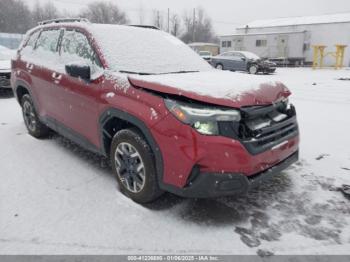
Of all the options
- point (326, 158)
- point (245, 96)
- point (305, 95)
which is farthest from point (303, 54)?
point (245, 96)

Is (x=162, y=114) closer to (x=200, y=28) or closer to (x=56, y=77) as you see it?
(x=56, y=77)

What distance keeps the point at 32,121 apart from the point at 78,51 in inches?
77.8

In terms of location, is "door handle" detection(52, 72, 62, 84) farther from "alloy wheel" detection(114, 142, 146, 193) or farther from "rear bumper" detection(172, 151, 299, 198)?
"rear bumper" detection(172, 151, 299, 198)

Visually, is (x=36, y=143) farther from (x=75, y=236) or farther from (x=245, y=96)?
(x=245, y=96)

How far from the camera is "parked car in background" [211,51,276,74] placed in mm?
19781

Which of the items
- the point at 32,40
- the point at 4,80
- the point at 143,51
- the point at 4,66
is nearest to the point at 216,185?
the point at 143,51

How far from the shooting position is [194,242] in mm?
2686

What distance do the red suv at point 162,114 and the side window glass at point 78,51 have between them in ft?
0.04

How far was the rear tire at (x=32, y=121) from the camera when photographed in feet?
16.9

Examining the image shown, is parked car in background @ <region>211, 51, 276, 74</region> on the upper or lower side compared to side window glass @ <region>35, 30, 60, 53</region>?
lower

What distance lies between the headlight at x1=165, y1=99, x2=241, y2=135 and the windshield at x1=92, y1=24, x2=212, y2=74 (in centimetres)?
100

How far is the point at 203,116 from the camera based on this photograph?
266cm

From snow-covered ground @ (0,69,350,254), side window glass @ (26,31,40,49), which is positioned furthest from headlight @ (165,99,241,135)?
side window glass @ (26,31,40,49)

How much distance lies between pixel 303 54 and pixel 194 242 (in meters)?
31.6
